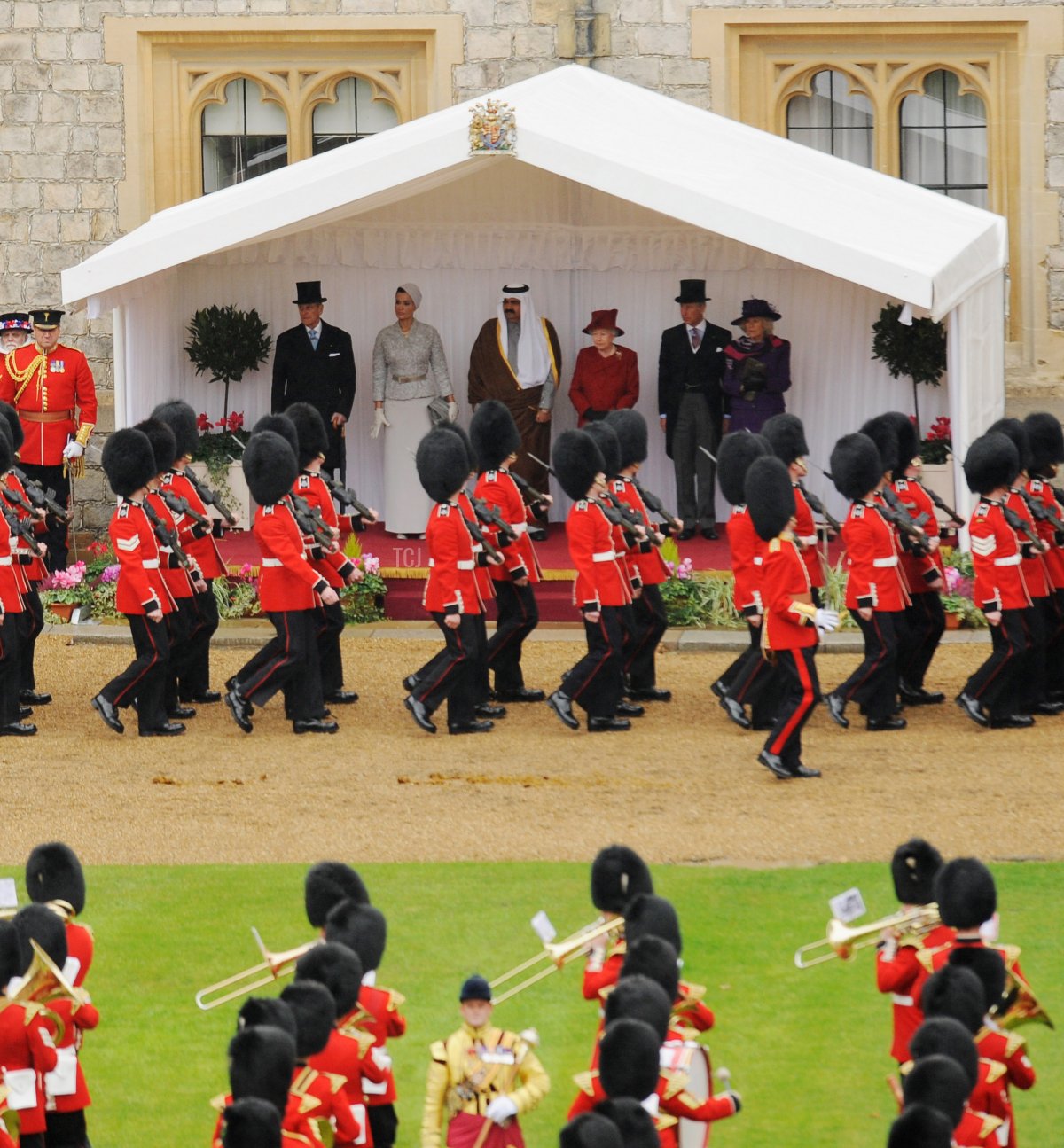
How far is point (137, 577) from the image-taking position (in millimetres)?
10023

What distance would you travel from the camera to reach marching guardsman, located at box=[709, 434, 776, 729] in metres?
9.98

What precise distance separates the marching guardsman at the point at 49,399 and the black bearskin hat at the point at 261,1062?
9.71 meters

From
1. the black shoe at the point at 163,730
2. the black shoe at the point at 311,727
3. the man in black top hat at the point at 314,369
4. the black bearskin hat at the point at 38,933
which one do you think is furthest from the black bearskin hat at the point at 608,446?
the black bearskin hat at the point at 38,933

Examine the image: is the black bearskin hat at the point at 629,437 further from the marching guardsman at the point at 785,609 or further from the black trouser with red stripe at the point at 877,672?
the marching guardsman at the point at 785,609

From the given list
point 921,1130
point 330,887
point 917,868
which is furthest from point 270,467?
point 921,1130

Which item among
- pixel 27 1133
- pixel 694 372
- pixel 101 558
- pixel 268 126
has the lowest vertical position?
pixel 27 1133

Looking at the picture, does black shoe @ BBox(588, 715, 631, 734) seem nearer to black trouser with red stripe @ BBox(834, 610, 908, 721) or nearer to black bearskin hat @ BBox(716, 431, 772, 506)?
black trouser with red stripe @ BBox(834, 610, 908, 721)

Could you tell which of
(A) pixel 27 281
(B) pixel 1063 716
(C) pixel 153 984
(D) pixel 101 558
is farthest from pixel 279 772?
(A) pixel 27 281

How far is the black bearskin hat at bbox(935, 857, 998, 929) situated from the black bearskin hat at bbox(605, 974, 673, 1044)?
88 cm

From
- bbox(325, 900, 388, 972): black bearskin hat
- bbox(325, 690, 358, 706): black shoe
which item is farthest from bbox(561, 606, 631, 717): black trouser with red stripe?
bbox(325, 900, 388, 972): black bearskin hat

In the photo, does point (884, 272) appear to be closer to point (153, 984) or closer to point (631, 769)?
point (631, 769)

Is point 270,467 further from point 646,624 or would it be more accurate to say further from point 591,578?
point 646,624

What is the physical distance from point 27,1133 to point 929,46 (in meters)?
12.7

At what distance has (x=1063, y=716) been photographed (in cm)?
1034
